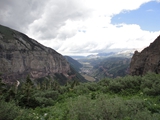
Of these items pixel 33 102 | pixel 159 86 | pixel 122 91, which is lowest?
pixel 33 102

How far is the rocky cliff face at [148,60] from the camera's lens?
66131 mm

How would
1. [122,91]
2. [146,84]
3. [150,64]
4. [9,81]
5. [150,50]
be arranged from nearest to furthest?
[146,84] → [122,91] → [150,64] → [150,50] → [9,81]

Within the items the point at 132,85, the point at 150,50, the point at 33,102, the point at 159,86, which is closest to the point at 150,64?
the point at 150,50

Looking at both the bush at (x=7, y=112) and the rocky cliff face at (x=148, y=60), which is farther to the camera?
the rocky cliff face at (x=148, y=60)

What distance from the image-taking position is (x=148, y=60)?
238 feet

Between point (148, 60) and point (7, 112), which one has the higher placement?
point (148, 60)

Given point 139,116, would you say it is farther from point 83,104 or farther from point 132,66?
point 132,66

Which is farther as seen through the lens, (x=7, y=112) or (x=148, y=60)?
(x=148, y=60)

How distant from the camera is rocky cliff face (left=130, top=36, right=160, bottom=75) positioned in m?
66.1

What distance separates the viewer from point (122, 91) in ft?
118

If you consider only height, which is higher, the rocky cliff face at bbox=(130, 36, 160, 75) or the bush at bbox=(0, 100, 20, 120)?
the rocky cliff face at bbox=(130, 36, 160, 75)

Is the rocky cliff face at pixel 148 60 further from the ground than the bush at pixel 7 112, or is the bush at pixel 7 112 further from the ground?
the rocky cliff face at pixel 148 60

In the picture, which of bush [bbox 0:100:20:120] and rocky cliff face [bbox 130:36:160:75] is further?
rocky cliff face [bbox 130:36:160:75]

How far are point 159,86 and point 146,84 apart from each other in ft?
19.6
